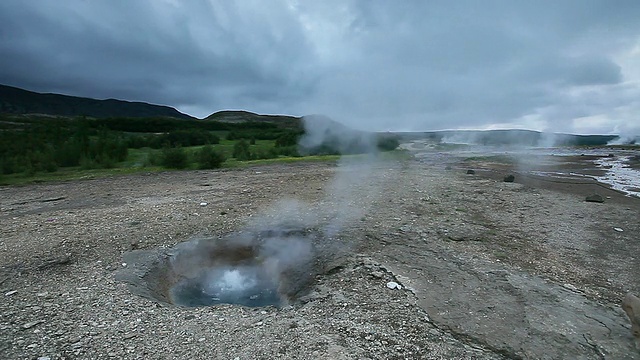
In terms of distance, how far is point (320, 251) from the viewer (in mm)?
6121

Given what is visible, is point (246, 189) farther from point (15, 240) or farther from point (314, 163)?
point (314, 163)

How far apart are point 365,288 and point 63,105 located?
11550 centimetres

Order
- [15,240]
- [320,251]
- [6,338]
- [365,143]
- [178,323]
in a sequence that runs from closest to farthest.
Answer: [6,338]
[178,323]
[320,251]
[15,240]
[365,143]

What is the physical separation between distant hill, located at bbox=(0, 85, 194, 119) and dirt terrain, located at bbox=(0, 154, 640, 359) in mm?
86184

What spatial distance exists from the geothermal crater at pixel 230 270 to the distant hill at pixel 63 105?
287 ft

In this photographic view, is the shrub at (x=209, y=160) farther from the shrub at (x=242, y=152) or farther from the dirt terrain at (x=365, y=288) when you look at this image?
the dirt terrain at (x=365, y=288)

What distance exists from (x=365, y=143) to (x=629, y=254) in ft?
30.4

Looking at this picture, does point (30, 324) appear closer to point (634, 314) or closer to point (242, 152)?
point (634, 314)

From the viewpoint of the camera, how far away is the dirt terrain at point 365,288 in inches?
142

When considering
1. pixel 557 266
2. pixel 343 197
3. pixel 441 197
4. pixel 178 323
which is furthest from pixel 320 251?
pixel 441 197

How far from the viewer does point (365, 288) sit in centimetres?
474

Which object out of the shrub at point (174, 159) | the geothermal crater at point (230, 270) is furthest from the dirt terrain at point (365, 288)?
the shrub at point (174, 159)

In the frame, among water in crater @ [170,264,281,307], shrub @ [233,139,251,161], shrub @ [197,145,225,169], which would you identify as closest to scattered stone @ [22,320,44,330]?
water in crater @ [170,264,281,307]

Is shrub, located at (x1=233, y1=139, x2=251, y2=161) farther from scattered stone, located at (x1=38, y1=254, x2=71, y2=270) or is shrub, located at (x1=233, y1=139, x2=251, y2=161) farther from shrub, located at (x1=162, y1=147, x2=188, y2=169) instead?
scattered stone, located at (x1=38, y1=254, x2=71, y2=270)
